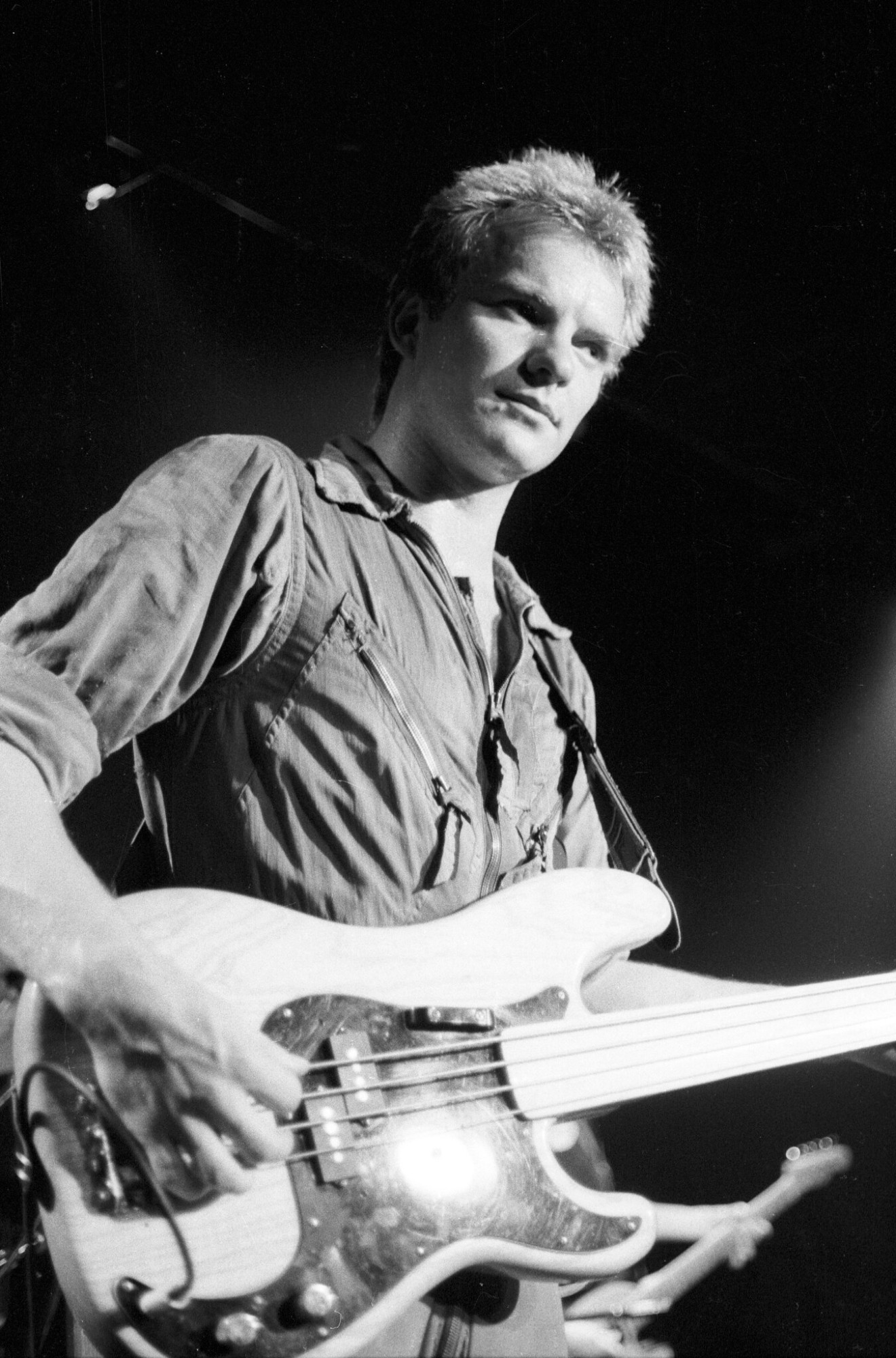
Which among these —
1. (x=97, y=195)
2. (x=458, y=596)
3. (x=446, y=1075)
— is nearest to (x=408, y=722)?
(x=458, y=596)

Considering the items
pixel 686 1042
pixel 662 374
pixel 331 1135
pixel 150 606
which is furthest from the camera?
pixel 662 374

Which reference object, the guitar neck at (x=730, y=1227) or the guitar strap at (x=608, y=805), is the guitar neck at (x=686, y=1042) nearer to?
the guitar strap at (x=608, y=805)

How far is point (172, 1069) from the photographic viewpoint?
695 millimetres

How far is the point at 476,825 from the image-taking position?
1117 millimetres

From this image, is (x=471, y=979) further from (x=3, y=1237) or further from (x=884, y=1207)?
(x=884, y=1207)

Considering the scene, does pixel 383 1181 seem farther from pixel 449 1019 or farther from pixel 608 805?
pixel 608 805

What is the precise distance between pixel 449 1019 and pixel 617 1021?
0.20m

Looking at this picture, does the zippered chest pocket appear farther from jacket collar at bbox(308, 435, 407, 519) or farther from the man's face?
the man's face

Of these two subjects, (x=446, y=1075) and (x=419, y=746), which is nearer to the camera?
(x=446, y=1075)

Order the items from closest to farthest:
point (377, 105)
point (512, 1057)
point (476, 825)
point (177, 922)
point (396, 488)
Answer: point (177, 922) < point (512, 1057) < point (476, 825) < point (396, 488) < point (377, 105)

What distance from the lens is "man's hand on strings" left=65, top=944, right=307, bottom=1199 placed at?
696 millimetres

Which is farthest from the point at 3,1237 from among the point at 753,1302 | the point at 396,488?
the point at 753,1302

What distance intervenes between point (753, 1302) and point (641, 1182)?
0.26 metres

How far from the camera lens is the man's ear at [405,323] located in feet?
4.77
